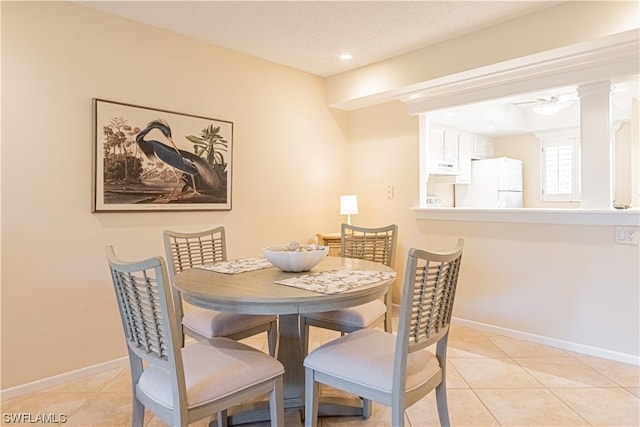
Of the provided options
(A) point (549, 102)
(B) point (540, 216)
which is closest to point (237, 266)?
(B) point (540, 216)

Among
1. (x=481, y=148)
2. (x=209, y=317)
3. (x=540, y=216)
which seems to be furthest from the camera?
(x=481, y=148)

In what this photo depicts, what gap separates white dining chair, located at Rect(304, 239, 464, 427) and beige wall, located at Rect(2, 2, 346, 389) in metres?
1.76

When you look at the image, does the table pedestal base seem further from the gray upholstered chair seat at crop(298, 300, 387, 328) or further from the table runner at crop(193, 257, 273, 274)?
the table runner at crop(193, 257, 273, 274)

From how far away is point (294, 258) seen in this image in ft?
6.42

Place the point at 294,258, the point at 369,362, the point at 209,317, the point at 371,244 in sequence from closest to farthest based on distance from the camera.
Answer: the point at 369,362, the point at 294,258, the point at 209,317, the point at 371,244

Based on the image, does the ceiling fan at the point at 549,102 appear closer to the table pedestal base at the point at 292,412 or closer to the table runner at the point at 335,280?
the table runner at the point at 335,280

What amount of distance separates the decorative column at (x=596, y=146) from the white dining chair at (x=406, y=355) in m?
1.80

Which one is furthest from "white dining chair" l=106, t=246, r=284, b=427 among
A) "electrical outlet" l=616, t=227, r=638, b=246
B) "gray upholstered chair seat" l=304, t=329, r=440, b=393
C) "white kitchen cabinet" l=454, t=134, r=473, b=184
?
"white kitchen cabinet" l=454, t=134, r=473, b=184

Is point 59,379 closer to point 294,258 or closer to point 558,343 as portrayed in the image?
point 294,258

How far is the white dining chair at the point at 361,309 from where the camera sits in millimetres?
2129

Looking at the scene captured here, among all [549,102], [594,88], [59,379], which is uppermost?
[549,102]

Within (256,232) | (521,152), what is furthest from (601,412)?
(521,152)

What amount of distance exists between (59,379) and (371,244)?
2.22 m

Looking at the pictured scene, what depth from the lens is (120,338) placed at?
8.96 feet
